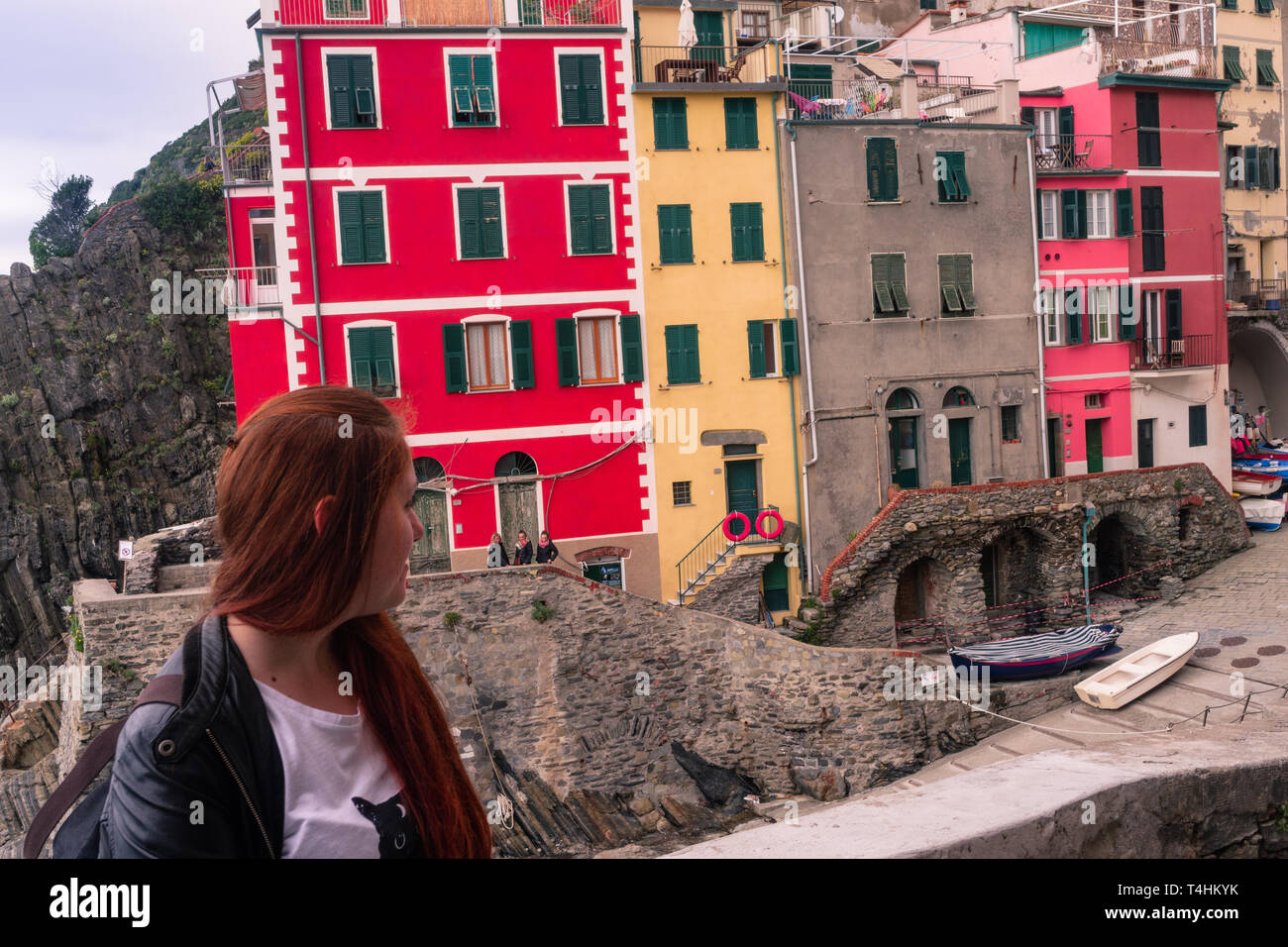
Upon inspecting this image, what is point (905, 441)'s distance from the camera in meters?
29.4

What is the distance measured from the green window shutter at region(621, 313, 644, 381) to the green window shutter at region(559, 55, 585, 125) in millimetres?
4827

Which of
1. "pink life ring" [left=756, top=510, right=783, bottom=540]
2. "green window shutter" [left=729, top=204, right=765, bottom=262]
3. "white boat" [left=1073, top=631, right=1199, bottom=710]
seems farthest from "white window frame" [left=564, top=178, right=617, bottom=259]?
"white boat" [left=1073, top=631, right=1199, bottom=710]

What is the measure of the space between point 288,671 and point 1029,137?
106ft

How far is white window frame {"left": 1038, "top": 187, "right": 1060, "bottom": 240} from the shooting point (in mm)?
31484

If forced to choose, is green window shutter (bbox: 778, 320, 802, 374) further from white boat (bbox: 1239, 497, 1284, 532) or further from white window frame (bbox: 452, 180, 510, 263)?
white boat (bbox: 1239, 497, 1284, 532)

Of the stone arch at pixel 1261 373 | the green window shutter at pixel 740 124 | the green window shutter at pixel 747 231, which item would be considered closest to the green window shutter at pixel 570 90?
the green window shutter at pixel 740 124

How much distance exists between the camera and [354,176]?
82.6ft

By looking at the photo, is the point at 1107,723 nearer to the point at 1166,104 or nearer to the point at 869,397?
the point at 869,397

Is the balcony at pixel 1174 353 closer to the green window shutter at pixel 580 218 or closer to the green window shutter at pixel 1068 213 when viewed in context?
the green window shutter at pixel 1068 213

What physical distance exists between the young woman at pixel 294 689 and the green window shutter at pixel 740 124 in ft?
87.8

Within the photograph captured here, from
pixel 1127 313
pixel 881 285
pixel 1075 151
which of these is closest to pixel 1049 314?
pixel 1127 313

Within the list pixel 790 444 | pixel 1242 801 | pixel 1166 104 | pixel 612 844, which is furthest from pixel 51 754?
pixel 1166 104

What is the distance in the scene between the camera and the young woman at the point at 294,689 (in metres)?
2.00

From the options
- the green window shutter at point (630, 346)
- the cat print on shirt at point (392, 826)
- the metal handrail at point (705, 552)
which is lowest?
the metal handrail at point (705, 552)
